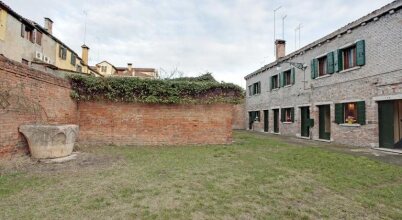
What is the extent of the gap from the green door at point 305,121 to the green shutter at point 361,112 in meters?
3.63

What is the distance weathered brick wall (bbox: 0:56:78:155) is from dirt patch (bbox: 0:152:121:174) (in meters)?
0.30

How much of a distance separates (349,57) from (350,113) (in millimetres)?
2815

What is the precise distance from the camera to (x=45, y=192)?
4012 millimetres

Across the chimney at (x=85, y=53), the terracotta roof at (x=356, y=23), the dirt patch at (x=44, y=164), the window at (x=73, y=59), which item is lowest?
the dirt patch at (x=44, y=164)

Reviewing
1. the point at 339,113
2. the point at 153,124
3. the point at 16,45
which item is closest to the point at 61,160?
the point at 153,124

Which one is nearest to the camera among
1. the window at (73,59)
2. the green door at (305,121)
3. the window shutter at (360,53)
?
the window shutter at (360,53)

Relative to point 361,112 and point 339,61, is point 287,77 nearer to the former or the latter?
point 339,61

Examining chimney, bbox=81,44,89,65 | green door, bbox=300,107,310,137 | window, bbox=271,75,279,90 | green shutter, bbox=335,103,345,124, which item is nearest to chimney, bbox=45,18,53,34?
chimney, bbox=81,44,89,65

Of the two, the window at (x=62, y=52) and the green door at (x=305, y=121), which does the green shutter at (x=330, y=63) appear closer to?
the green door at (x=305, y=121)

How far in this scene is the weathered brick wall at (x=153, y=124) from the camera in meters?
10.0

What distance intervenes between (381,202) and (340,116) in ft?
29.9

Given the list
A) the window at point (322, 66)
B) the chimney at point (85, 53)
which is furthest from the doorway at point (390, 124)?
the chimney at point (85, 53)

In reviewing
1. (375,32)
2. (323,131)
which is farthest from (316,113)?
(375,32)

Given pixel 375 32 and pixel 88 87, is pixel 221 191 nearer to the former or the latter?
pixel 88 87
